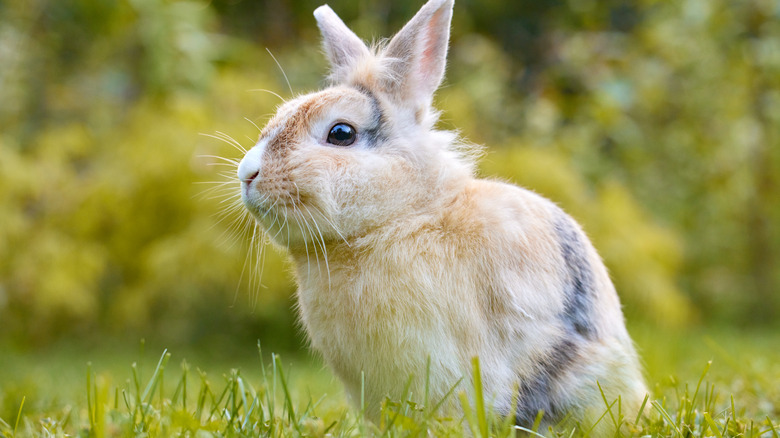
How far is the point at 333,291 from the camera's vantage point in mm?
1995

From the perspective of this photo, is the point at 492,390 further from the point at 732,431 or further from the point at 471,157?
the point at 471,157

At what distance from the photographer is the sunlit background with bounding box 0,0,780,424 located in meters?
5.35

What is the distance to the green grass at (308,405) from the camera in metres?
1.66

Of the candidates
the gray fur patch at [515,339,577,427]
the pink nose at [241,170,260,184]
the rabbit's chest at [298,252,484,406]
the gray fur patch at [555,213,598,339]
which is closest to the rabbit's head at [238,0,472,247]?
the pink nose at [241,170,260,184]

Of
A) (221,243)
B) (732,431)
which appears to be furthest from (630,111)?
(732,431)

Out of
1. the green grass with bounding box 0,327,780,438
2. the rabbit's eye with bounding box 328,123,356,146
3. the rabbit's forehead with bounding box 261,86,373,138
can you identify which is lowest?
the green grass with bounding box 0,327,780,438

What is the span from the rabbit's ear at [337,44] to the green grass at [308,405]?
1010 millimetres

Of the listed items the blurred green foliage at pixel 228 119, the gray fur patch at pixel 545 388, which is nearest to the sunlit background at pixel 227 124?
the blurred green foliage at pixel 228 119

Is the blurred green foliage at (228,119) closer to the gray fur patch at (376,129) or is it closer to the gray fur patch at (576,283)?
the gray fur patch at (376,129)

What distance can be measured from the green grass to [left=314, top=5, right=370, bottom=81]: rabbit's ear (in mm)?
1010

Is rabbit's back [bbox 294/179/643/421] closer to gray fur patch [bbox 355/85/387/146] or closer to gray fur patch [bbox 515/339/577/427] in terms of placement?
gray fur patch [bbox 515/339/577/427]

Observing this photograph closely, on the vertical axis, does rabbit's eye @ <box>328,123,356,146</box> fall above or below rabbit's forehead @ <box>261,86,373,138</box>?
below

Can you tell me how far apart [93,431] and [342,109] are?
1.10m

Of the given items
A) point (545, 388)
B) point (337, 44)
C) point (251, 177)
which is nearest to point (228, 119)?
point (337, 44)
